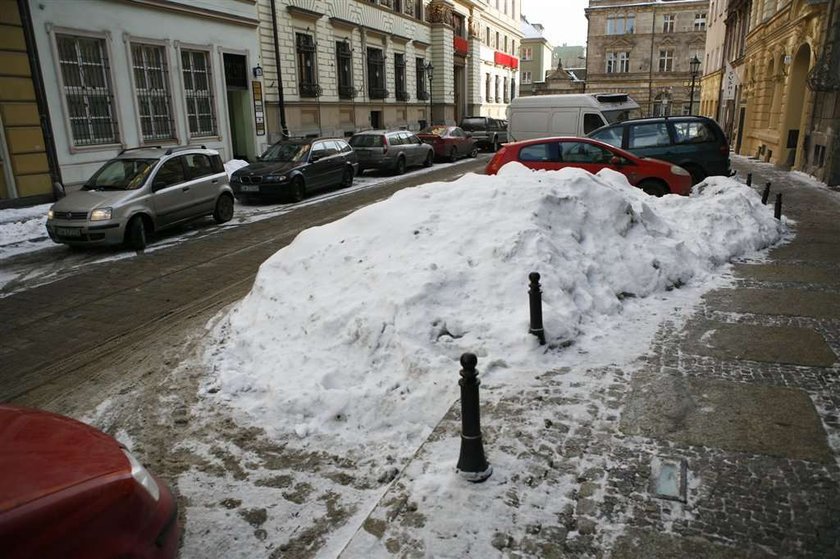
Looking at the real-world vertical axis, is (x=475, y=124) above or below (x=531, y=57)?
below

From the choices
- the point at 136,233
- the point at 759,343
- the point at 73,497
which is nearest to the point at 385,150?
the point at 136,233

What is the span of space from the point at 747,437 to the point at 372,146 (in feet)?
62.9

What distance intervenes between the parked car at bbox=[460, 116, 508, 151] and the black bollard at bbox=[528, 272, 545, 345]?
92.8 feet

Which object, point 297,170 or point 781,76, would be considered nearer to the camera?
point 297,170

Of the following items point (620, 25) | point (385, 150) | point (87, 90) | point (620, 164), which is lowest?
point (385, 150)

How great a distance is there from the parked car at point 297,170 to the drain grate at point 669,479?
13499 millimetres

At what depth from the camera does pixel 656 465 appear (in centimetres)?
360

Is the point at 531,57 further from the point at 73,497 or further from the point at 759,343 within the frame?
the point at 73,497

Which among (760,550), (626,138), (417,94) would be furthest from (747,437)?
(417,94)

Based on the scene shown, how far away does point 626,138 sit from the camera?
42.7 feet

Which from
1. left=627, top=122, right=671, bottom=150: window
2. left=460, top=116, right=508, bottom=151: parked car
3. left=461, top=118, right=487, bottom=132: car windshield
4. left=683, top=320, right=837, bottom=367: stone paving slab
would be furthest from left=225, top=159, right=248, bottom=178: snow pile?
left=683, top=320, right=837, bottom=367: stone paving slab

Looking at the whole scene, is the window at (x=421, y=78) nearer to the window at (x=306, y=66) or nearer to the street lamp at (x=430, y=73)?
the street lamp at (x=430, y=73)

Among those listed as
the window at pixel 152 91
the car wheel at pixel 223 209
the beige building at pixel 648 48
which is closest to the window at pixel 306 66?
the window at pixel 152 91

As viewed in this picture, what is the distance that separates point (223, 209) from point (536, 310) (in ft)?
32.7
